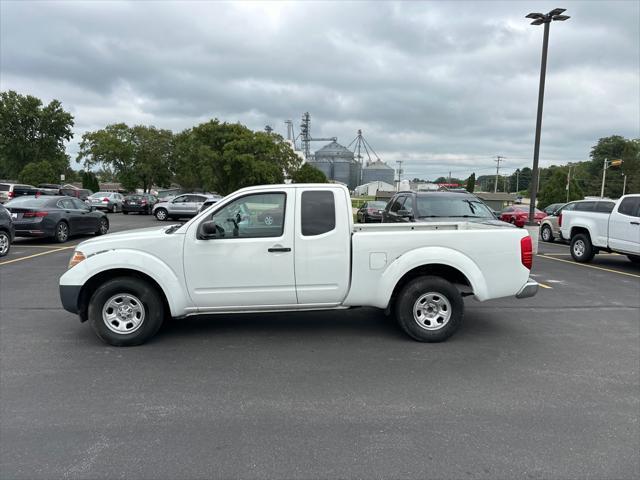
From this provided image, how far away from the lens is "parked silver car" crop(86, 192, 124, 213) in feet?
110

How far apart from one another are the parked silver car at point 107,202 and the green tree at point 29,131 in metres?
34.3

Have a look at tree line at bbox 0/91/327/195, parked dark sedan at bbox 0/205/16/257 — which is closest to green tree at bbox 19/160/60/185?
tree line at bbox 0/91/327/195

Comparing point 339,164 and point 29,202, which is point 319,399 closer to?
point 29,202

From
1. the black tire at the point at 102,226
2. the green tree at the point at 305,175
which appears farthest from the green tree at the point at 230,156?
the black tire at the point at 102,226

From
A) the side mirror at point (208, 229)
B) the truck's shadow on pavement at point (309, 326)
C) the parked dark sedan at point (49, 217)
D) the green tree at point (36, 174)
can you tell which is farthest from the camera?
the green tree at point (36, 174)

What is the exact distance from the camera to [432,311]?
18.7ft

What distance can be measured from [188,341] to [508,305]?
5099 millimetres

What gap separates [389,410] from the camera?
3936 mm

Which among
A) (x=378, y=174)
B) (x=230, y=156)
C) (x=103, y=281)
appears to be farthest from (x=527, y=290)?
(x=378, y=174)

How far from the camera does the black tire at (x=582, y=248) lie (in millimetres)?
13109

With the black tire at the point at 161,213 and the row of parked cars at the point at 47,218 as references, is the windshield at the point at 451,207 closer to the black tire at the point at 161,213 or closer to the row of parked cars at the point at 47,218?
the row of parked cars at the point at 47,218

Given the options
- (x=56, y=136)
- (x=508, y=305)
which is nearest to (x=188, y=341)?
(x=508, y=305)

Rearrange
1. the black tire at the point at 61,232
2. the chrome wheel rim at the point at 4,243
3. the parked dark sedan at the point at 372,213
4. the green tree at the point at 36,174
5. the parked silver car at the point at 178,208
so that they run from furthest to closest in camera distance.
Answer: the green tree at the point at 36,174
the parked silver car at the point at 178,208
the parked dark sedan at the point at 372,213
the black tire at the point at 61,232
the chrome wheel rim at the point at 4,243

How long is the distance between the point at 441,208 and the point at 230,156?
39.2 meters
